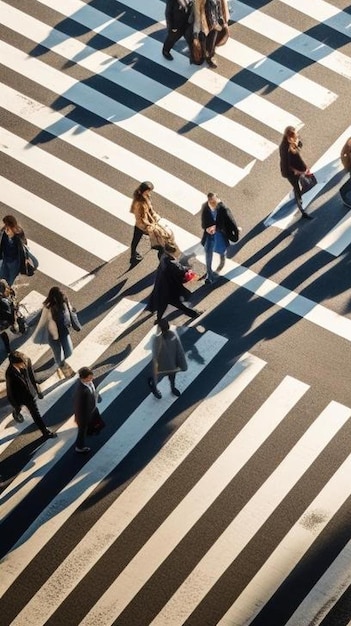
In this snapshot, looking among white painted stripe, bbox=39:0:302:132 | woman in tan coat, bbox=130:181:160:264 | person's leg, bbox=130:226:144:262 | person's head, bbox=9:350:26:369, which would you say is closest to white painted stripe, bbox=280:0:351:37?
white painted stripe, bbox=39:0:302:132

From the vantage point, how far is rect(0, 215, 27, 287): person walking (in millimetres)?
17672

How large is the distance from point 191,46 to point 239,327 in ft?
22.6

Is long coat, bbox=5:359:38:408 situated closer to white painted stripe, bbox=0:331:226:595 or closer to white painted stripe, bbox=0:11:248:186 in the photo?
white painted stripe, bbox=0:331:226:595

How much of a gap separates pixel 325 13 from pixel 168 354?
34.0 feet

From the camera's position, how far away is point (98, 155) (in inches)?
834

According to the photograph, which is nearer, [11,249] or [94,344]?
[11,249]

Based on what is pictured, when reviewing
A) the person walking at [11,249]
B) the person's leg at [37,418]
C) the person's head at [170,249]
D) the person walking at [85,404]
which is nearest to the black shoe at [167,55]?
the person walking at [11,249]

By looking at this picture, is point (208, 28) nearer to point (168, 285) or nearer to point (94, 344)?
point (168, 285)

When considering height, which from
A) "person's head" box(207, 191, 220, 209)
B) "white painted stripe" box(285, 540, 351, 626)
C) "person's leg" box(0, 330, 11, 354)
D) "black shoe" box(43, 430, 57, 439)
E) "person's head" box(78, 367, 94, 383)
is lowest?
"white painted stripe" box(285, 540, 351, 626)

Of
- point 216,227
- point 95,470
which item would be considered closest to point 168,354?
point 95,470

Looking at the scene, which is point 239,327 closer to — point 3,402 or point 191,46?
point 3,402

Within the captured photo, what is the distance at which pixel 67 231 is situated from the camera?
1992 cm

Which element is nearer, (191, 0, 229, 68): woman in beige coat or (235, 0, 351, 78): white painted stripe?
(191, 0, 229, 68): woman in beige coat

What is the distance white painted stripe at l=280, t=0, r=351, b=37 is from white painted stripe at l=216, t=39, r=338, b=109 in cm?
165
